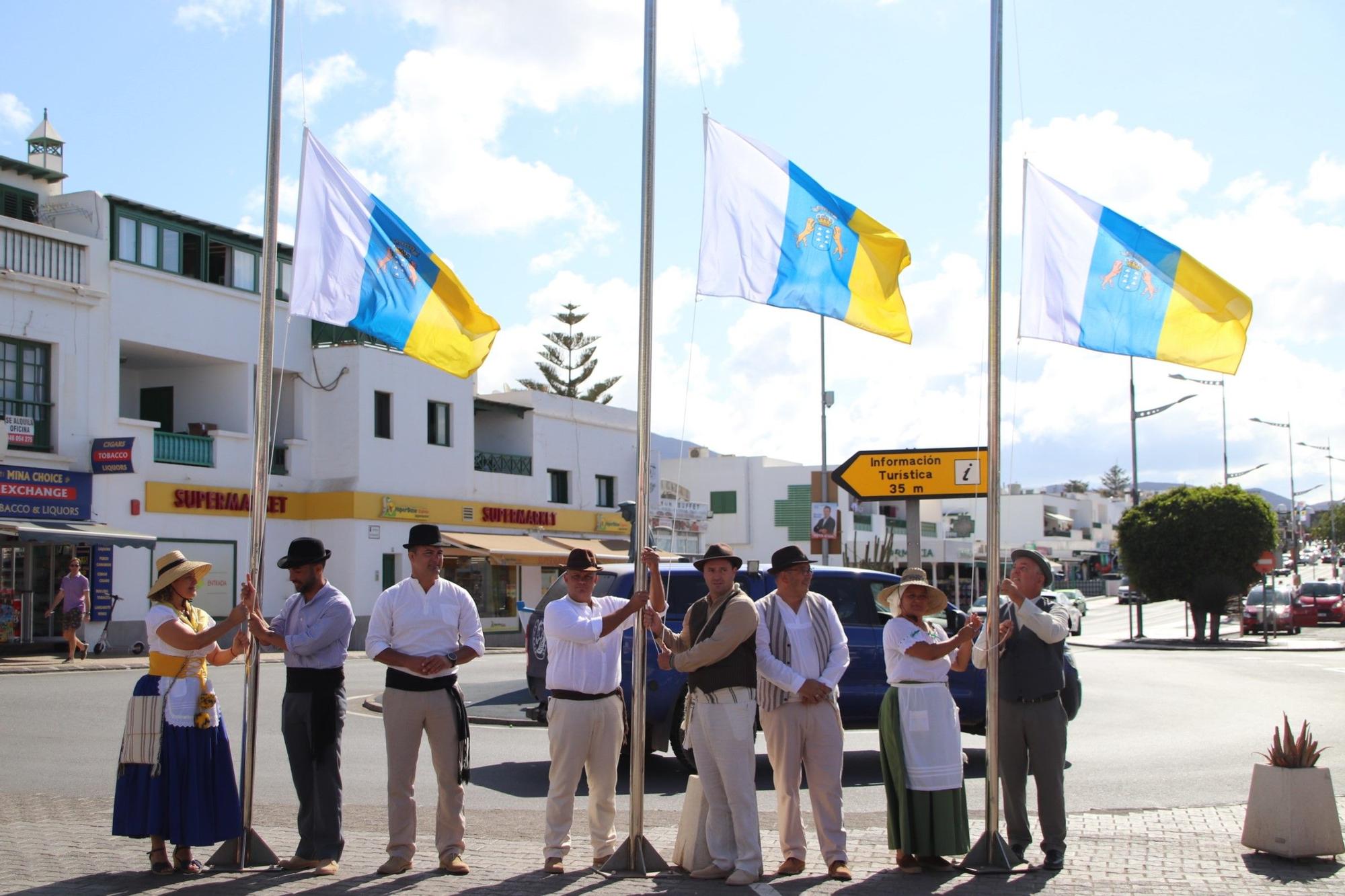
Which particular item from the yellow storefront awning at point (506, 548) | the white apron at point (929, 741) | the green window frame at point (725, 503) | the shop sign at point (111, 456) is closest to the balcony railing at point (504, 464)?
the yellow storefront awning at point (506, 548)

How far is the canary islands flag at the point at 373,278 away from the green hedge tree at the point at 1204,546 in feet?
106

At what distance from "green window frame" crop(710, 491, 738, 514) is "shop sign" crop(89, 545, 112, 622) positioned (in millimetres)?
35253

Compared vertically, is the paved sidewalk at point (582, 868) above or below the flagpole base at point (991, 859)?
below

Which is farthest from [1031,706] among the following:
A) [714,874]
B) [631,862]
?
[631,862]

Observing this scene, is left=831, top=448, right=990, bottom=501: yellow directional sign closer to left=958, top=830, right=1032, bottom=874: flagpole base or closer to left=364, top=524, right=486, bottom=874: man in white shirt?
left=958, top=830, right=1032, bottom=874: flagpole base

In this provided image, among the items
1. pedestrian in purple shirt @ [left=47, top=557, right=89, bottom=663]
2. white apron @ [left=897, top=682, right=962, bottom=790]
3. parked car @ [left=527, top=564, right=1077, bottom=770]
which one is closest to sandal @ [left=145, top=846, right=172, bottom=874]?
white apron @ [left=897, top=682, right=962, bottom=790]

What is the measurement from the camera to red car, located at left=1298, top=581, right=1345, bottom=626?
47.2 m

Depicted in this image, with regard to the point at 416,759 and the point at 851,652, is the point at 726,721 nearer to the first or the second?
the point at 416,759

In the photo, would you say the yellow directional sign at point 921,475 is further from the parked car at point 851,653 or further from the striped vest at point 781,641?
the striped vest at point 781,641

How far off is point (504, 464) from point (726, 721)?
3374 centimetres

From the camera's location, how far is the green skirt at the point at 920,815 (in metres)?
7.54

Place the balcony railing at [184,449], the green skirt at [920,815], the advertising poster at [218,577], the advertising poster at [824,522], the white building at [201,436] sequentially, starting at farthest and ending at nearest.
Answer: the advertising poster at [218,577]
the balcony railing at [184,449]
the advertising poster at [824,522]
the white building at [201,436]
the green skirt at [920,815]

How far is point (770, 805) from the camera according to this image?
34.7 ft

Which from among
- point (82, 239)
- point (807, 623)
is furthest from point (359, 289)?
point (82, 239)
